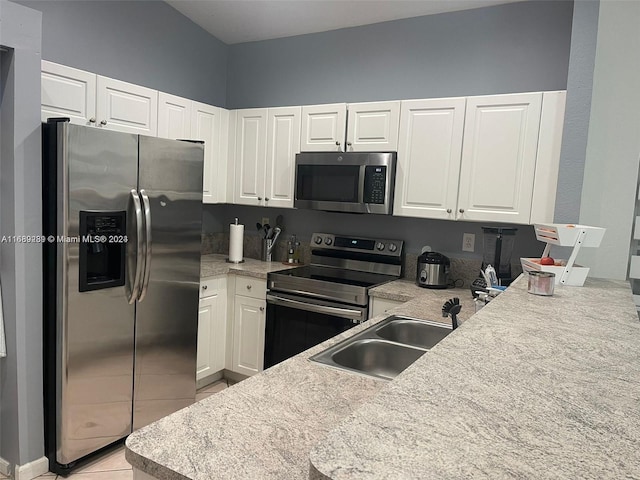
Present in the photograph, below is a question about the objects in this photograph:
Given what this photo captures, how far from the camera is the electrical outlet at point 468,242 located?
320 cm

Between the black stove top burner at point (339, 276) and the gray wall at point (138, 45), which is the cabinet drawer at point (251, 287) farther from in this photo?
the gray wall at point (138, 45)

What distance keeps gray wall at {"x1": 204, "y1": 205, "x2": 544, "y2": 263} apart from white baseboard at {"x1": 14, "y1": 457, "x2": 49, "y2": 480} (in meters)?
2.20

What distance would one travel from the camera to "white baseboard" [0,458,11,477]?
2297mm

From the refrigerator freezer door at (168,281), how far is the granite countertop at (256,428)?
1.39m

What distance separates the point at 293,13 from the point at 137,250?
215 centimetres

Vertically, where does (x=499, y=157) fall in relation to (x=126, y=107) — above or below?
below

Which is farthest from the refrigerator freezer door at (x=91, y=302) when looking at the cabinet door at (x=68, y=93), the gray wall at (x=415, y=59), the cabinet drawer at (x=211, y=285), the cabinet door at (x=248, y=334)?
the gray wall at (x=415, y=59)

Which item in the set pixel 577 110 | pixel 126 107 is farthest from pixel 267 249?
pixel 577 110

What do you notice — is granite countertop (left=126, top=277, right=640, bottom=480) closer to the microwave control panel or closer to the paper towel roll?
the microwave control panel

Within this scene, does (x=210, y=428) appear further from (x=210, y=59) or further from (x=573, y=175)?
(x=210, y=59)

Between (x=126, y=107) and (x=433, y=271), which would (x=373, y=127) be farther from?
(x=126, y=107)

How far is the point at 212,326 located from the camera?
3373 mm

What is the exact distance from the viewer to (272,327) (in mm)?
3268

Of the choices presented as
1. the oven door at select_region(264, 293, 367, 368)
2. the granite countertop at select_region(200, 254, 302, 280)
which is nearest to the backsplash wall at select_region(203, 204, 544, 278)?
the granite countertop at select_region(200, 254, 302, 280)
